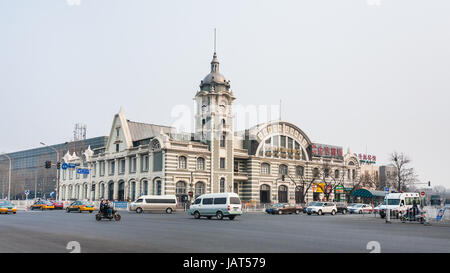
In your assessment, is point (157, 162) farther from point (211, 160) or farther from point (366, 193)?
point (366, 193)

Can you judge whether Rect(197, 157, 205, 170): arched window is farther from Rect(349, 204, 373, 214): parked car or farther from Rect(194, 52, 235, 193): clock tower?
Rect(349, 204, 373, 214): parked car

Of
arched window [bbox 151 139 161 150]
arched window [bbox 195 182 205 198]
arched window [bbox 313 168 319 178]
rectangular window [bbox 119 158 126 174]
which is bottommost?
arched window [bbox 195 182 205 198]

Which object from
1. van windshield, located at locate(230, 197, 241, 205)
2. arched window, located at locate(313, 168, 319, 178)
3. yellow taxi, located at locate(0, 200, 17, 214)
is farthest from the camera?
arched window, located at locate(313, 168, 319, 178)

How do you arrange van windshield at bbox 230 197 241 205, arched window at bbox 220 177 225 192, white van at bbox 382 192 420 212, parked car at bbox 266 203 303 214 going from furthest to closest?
arched window at bbox 220 177 225 192
parked car at bbox 266 203 303 214
white van at bbox 382 192 420 212
van windshield at bbox 230 197 241 205

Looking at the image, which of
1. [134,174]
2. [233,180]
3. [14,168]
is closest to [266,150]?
[233,180]

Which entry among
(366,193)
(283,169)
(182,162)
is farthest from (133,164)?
(366,193)

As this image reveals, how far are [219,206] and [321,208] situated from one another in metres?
19.5

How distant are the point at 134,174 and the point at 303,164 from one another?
30.0 metres

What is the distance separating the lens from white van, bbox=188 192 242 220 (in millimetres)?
36781

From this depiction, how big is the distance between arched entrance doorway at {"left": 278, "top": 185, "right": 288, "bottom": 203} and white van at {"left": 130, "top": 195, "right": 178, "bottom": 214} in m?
27.8

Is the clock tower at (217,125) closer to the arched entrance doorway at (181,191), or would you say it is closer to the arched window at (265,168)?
the arched entrance doorway at (181,191)

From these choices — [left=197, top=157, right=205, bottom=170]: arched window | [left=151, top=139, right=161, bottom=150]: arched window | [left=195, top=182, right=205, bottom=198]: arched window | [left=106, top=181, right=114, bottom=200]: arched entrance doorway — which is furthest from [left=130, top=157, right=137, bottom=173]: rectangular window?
[left=195, top=182, right=205, bottom=198]: arched window
